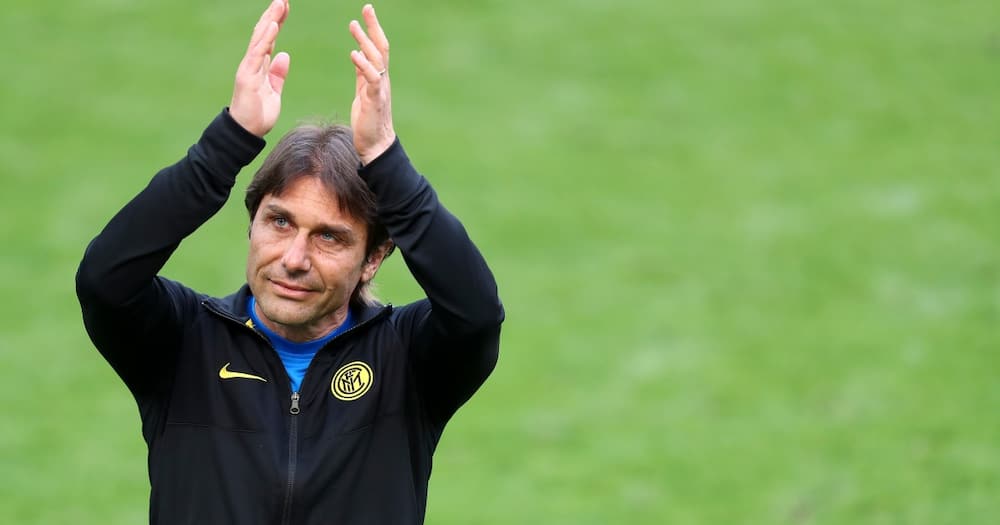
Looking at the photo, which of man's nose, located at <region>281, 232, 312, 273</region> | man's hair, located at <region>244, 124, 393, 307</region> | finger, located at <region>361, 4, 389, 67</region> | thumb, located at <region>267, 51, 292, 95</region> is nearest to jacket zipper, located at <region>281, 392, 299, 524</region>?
man's nose, located at <region>281, 232, 312, 273</region>

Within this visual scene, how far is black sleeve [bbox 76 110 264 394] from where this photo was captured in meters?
3.20

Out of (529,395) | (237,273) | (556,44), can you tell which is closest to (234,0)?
(556,44)

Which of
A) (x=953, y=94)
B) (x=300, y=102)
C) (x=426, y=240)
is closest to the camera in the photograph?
(x=426, y=240)

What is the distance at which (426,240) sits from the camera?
3.26 meters

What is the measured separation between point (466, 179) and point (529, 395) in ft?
10.7

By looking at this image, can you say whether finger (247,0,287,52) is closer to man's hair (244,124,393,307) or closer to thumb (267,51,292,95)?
thumb (267,51,292,95)

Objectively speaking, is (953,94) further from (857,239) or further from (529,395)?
(529,395)

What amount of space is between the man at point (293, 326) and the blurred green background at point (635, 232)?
22.1 feet

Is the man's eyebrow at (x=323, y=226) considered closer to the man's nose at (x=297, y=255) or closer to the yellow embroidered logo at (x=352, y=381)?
the man's nose at (x=297, y=255)

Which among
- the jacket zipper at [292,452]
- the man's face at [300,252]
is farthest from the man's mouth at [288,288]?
the jacket zipper at [292,452]

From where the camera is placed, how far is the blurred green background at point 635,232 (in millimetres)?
10852

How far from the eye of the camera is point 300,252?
3361 millimetres

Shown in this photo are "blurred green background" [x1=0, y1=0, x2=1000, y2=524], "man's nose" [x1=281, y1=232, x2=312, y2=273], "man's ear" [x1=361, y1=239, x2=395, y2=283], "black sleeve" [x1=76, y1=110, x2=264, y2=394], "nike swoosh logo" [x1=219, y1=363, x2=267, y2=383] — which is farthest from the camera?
"blurred green background" [x1=0, y1=0, x2=1000, y2=524]

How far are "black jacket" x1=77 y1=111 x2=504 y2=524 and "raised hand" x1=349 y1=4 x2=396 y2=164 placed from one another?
42 millimetres
